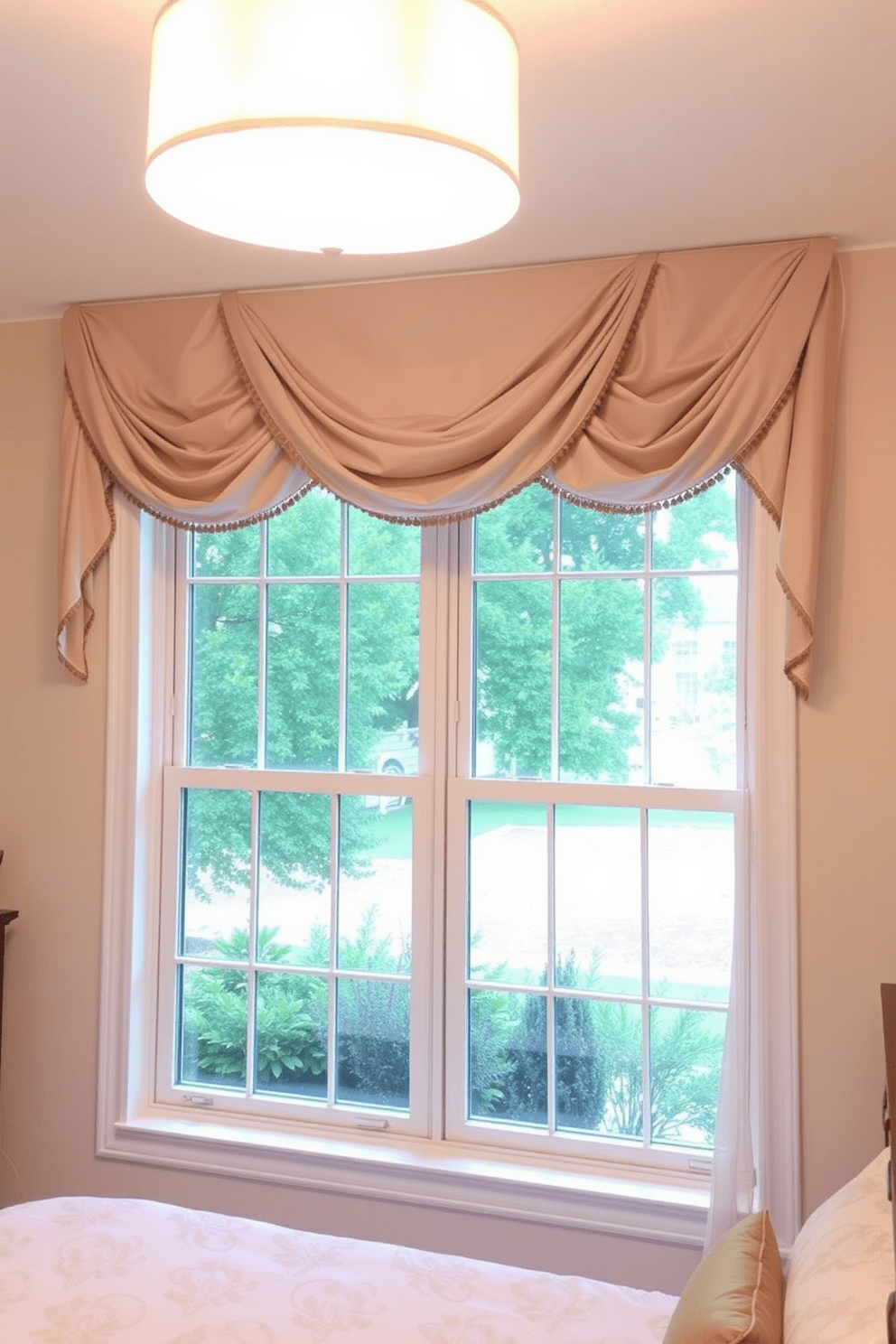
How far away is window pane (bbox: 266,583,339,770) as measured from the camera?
3.36m

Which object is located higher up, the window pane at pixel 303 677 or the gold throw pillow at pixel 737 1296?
the window pane at pixel 303 677

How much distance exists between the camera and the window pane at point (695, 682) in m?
3.03

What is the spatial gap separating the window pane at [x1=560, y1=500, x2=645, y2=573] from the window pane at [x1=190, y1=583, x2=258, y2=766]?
2.91ft

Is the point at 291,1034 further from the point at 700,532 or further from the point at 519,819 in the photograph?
the point at 700,532

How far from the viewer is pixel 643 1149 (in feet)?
9.98

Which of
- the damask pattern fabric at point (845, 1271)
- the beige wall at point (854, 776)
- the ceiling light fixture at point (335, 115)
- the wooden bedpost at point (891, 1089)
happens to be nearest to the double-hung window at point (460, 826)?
the beige wall at point (854, 776)

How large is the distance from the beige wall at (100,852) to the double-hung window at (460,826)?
0.69 feet

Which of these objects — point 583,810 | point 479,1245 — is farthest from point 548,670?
point 479,1245

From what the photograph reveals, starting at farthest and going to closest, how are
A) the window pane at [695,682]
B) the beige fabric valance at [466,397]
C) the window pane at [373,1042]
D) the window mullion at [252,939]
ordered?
the window mullion at [252,939] → the window pane at [373,1042] → the window pane at [695,682] → the beige fabric valance at [466,397]

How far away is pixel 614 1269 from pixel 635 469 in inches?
74.3

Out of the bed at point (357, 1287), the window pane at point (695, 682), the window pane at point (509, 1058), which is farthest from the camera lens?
the window pane at point (509, 1058)

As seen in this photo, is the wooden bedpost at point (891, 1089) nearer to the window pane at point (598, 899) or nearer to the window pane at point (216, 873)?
the window pane at point (598, 899)

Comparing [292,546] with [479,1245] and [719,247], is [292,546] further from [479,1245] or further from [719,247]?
[479,1245]

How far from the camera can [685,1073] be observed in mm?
3041
